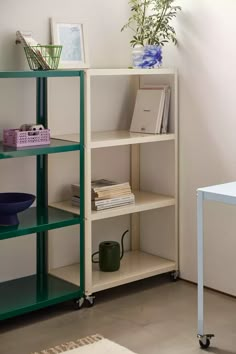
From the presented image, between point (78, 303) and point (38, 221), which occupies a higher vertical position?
point (38, 221)

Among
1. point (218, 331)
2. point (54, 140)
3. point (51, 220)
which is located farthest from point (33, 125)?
point (218, 331)

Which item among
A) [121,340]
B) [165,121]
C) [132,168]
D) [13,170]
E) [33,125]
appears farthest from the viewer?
[132,168]

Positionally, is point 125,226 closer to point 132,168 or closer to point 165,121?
point 132,168

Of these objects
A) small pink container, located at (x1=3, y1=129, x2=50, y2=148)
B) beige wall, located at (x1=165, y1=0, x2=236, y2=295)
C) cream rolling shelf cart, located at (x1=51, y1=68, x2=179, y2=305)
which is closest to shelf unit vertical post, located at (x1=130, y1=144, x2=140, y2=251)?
cream rolling shelf cart, located at (x1=51, y1=68, x2=179, y2=305)

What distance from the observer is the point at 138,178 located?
423 cm

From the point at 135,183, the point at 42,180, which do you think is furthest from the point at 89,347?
the point at 135,183

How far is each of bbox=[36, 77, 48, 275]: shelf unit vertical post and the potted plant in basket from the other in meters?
0.59

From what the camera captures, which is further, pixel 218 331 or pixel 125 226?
pixel 125 226

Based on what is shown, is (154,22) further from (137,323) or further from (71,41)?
(137,323)

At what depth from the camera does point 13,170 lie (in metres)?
3.61

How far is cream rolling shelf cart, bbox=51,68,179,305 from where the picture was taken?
12.1 feet

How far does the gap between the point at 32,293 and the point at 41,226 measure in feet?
1.30

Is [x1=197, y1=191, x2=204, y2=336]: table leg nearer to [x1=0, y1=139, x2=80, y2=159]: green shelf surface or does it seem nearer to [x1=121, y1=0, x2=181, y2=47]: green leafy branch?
[x1=0, y1=139, x2=80, y2=159]: green shelf surface

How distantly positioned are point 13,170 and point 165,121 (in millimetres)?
938
